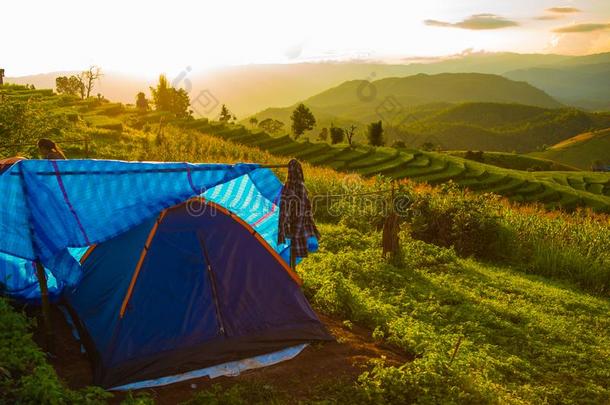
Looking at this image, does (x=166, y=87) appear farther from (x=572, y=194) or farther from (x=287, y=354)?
(x=287, y=354)

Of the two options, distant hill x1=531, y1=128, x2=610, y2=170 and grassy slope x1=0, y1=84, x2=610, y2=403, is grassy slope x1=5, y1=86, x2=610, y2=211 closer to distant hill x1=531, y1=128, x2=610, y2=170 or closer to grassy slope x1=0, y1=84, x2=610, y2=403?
grassy slope x1=0, y1=84, x2=610, y2=403

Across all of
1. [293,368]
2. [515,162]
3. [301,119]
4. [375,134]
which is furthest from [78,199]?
[515,162]

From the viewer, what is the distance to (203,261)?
22.0 feet

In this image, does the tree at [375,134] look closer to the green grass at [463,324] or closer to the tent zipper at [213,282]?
the green grass at [463,324]

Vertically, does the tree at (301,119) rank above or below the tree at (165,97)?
below

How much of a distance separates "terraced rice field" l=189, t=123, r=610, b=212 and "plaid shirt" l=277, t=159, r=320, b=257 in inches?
1797

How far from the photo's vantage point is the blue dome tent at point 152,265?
5992 mm

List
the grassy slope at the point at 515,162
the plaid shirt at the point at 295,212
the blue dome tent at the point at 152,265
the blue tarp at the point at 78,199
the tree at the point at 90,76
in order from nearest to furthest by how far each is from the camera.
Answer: the blue tarp at the point at 78,199
the blue dome tent at the point at 152,265
the plaid shirt at the point at 295,212
the tree at the point at 90,76
the grassy slope at the point at 515,162

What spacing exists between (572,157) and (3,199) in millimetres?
136929

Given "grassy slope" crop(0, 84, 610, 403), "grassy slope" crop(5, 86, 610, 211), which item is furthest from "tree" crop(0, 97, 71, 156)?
"grassy slope" crop(5, 86, 610, 211)

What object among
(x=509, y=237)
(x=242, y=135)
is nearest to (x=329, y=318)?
(x=509, y=237)

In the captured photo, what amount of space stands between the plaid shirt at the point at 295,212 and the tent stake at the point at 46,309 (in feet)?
11.2

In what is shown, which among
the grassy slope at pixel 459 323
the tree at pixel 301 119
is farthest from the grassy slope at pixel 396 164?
the grassy slope at pixel 459 323

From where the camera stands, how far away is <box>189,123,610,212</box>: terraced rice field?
55.1 m
